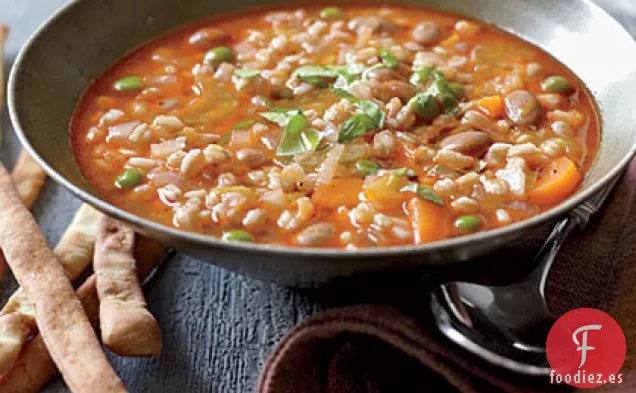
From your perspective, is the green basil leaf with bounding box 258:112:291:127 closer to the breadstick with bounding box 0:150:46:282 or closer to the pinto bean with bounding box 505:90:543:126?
the pinto bean with bounding box 505:90:543:126

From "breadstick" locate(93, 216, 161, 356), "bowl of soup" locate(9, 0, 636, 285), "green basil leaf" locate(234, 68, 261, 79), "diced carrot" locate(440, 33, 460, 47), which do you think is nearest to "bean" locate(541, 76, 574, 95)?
"bowl of soup" locate(9, 0, 636, 285)

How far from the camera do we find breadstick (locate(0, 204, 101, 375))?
313 centimetres

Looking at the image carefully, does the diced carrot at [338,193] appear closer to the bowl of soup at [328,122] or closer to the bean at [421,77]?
the bowl of soup at [328,122]

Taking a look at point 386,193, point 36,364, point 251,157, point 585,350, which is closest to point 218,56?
point 251,157

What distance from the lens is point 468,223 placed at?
10.4ft

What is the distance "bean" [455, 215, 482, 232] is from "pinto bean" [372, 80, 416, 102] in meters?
0.81

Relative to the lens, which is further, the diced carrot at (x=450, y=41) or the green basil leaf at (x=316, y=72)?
the diced carrot at (x=450, y=41)

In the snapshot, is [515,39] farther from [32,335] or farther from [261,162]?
[32,335]

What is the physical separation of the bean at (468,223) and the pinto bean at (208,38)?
1771 mm

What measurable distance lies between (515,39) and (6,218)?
251 cm

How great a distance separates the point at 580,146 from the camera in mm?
3623

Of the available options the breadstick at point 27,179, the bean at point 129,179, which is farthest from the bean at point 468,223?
the breadstick at point 27,179

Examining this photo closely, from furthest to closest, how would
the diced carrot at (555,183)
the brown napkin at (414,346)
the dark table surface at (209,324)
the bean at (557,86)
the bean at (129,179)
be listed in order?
the bean at (557,86) → the bean at (129,179) → the diced carrot at (555,183) → the dark table surface at (209,324) → the brown napkin at (414,346)

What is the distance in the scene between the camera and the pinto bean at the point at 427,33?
434 cm
